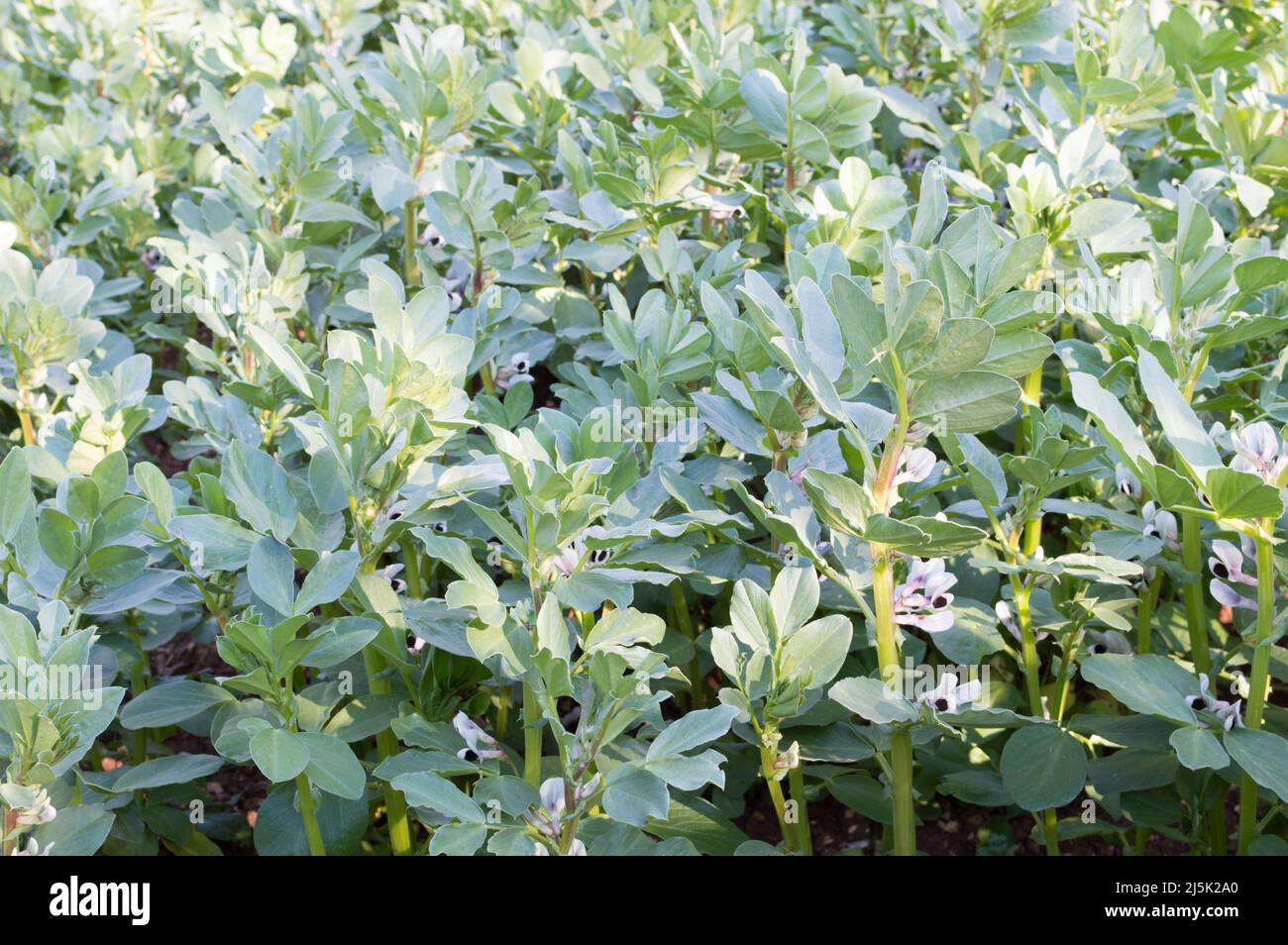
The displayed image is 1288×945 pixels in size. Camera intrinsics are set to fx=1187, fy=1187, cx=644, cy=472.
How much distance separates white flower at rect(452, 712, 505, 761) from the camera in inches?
49.6

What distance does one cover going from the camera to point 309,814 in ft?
4.15

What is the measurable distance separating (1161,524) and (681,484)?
0.60m

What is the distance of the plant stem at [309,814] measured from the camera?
4.09ft

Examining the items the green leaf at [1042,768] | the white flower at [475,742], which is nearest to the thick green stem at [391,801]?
the white flower at [475,742]

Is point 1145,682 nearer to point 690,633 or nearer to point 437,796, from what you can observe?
point 690,633

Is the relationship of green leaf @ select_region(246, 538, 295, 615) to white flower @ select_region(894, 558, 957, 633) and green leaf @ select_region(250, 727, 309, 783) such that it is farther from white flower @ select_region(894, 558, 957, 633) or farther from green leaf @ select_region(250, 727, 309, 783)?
white flower @ select_region(894, 558, 957, 633)

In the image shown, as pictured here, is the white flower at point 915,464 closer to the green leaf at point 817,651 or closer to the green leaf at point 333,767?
the green leaf at point 817,651

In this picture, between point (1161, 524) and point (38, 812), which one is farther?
point (1161, 524)

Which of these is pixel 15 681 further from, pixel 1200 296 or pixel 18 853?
pixel 1200 296

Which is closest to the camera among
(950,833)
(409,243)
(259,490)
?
(259,490)

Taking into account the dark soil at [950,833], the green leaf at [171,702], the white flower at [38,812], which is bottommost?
the dark soil at [950,833]

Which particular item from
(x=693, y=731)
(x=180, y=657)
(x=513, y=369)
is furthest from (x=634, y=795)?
(x=180, y=657)
